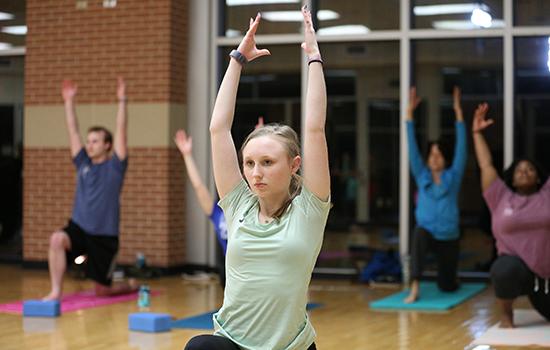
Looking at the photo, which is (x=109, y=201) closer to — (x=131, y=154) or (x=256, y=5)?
(x=131, y=154)

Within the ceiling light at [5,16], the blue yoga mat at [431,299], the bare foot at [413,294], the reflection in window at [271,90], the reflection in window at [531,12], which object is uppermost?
the ceiling light at [5,16]

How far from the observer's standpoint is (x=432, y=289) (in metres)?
8.40

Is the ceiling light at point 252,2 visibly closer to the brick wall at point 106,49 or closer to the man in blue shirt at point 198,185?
the brick wall at point 106,49

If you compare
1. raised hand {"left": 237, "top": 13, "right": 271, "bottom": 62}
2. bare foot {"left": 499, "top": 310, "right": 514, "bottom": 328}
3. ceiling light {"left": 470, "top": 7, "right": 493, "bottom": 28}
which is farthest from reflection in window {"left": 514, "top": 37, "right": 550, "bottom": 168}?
raised hand {"left": 237, "top": 13, "right": 271, "bottom": 62}

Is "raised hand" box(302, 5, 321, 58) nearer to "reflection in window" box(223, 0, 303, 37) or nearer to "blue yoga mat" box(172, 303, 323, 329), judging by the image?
"blue yoga mat" box(172, 303, 323, 329)

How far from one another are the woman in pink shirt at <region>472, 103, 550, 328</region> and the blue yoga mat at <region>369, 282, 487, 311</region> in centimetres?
101

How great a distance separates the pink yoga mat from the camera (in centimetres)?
712

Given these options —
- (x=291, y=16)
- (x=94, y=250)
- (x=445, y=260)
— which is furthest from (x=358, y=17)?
(x=94, y=250)

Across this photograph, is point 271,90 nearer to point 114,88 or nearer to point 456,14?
point 114,88

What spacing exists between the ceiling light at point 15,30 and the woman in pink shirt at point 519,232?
5.50 metres

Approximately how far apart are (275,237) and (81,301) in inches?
205

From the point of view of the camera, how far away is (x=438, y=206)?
313 inches

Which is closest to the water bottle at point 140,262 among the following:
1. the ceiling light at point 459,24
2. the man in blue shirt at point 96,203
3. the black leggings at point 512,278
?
the man in blue shirt at point 96,203

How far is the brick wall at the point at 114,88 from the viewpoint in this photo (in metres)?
9.30
